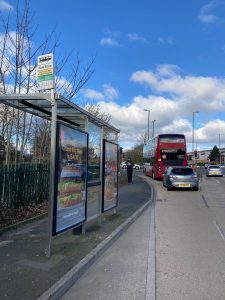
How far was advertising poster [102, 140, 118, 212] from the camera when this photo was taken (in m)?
10.8

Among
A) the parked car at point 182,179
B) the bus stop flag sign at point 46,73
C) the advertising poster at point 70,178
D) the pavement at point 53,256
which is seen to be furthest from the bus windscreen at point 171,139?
the bus stop flag sign at point 46,73

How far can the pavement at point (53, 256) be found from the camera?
208 inches

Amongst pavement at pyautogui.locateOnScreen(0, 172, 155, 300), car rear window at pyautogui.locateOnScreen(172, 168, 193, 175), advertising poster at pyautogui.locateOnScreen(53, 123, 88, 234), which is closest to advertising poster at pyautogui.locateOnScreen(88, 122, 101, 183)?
pavement at pyautogui.locateOnScreen(0, 172, 155, 300)

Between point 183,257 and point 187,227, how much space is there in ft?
12.1

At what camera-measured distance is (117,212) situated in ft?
43.7

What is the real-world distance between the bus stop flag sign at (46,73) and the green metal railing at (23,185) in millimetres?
4004

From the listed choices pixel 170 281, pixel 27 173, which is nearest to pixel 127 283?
pixel 170 281

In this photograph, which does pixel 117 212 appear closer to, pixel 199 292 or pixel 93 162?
pixel 93 162

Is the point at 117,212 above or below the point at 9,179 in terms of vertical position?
below

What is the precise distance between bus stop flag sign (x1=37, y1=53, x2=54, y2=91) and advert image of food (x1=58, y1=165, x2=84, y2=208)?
1.41 meters

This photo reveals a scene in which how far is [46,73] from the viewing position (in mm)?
7020

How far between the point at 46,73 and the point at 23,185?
5585mm

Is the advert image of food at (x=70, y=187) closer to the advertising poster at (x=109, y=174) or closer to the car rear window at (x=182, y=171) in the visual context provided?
the advertising poster at (x=109, y=174)

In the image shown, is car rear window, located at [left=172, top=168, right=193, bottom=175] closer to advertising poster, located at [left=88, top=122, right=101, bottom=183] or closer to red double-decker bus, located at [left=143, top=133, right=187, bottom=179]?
red double-decker bus, located at [left=143, top=133, right=187, bottom=179]
